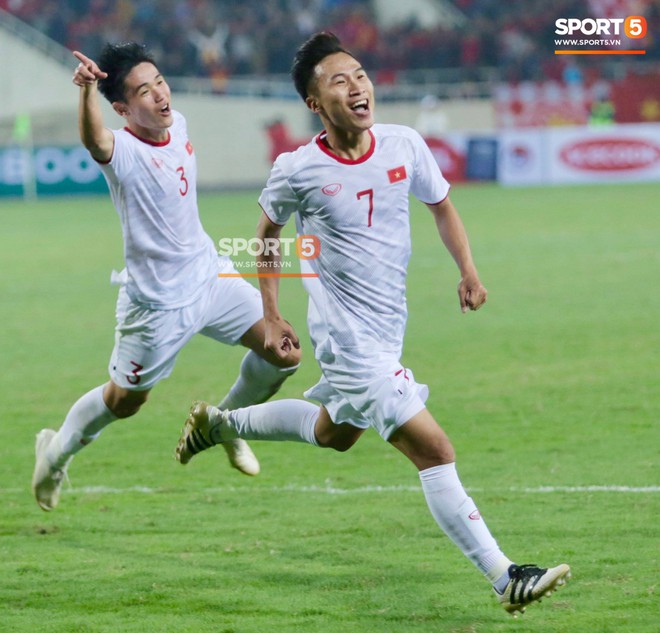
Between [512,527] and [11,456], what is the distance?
327cm

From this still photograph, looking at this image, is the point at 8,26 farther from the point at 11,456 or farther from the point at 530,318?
the point at 11,456

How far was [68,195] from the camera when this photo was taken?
30062 mm

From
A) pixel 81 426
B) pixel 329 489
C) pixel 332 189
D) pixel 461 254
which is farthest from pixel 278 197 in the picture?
pixel 329 489

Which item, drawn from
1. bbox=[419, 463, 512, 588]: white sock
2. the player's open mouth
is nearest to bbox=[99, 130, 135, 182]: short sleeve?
the player's open mouth

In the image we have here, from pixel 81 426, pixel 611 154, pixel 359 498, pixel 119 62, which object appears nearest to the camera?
pixel 119 62

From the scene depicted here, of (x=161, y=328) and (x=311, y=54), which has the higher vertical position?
(x=311, y=54)

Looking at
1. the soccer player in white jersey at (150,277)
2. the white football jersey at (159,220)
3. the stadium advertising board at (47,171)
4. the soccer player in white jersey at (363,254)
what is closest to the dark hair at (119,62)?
the soccer player in white jersey at (150,277)

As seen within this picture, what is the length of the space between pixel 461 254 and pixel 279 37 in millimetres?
29801

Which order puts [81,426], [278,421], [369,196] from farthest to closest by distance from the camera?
[81,426], [278,421], [369,196]

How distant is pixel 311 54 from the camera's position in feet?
15.5

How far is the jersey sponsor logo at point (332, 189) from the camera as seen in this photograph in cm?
463

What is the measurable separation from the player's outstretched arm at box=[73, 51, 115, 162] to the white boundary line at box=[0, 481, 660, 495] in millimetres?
1845

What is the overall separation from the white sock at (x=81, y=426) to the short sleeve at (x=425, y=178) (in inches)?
80.8

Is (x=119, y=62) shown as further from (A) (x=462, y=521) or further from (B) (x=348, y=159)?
(A) (x=462, y=521)
